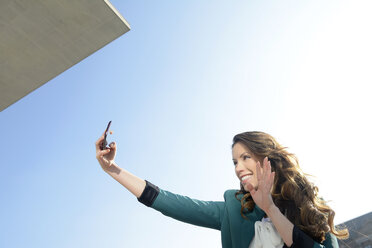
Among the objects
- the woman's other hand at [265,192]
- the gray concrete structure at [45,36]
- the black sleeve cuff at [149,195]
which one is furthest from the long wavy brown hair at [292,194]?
the gray concrete structure at [45,36]

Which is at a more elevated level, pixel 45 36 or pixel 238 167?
pixel 45 36

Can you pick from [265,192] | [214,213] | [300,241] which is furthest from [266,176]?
[214,213]

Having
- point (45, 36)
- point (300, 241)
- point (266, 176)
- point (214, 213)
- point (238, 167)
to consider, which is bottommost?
point (300, 241)

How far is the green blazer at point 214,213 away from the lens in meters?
1.91

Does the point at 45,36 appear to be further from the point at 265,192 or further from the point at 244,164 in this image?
the point at 265,192

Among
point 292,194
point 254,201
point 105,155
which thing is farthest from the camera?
point 105,155

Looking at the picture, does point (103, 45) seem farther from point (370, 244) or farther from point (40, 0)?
point (370, 244)

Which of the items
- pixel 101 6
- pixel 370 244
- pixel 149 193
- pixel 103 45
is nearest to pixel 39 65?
pixel 103 45

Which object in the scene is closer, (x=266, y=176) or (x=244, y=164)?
(x=266, y=176)

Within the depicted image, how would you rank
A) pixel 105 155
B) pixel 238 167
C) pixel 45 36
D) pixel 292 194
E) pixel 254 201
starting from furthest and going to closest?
pixel 45 36, pixel 105 155, pixel 238 167, pixel 292 194, pixel 254 201

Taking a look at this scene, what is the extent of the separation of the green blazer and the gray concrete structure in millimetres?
5613

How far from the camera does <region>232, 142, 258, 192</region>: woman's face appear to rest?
1.98 m

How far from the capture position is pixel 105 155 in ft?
7.17

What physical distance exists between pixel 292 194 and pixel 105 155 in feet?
3.66
